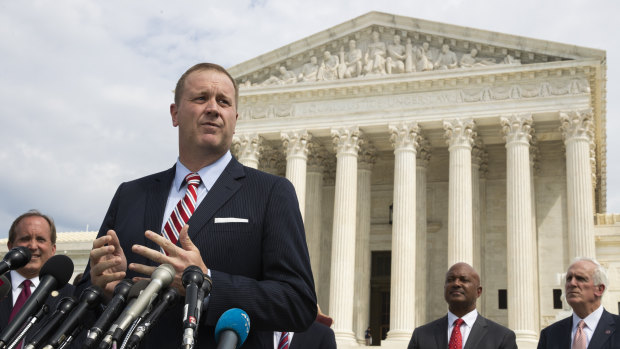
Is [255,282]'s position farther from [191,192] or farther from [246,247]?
[191,192]

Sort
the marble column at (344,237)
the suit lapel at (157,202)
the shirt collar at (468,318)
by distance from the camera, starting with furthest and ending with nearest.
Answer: the marble column at (344,237)
the shirt collar at (468,318)
the suit lapel at (157,202)

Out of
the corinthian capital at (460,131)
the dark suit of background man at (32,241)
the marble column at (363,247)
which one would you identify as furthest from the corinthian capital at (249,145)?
the dark suit of background man at (32,241)

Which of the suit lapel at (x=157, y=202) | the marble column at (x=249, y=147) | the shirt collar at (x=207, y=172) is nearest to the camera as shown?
the suit lapel at (x=157, y=202)

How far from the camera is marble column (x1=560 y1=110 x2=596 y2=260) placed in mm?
33062

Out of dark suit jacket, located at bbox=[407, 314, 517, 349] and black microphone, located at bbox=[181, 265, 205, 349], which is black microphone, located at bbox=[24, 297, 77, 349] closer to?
black microphone, located at bbox=[181, 265, 205, 349]

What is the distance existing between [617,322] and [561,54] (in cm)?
2996

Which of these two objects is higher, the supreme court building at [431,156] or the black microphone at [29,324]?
the supreme court building at [431,156]

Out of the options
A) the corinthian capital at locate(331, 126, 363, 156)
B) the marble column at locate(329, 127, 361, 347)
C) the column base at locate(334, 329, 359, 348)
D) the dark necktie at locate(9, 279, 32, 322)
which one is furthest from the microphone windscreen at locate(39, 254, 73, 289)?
the corinthian capital at locate(331, 126, 363, 156)

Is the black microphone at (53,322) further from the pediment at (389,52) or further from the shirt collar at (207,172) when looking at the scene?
the pediment at (389,52)

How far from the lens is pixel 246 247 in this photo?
3.91m

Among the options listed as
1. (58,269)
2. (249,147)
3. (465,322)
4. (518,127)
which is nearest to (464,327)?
(465,322)

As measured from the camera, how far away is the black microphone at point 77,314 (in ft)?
11.1

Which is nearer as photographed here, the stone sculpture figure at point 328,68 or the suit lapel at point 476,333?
Answer: the suit lapel at point 476,333

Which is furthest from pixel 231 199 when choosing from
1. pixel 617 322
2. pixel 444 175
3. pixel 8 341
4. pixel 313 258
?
pixel 444 175
